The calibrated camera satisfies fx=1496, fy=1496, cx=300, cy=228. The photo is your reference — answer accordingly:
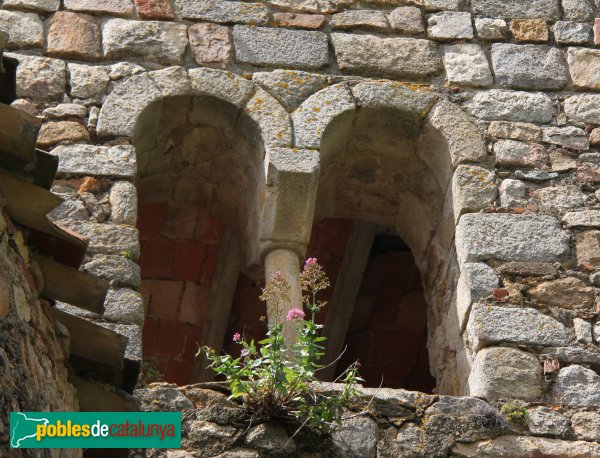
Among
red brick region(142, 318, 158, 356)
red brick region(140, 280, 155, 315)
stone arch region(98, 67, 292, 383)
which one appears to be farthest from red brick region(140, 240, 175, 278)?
stone arch region(98, 67, 292, 383)

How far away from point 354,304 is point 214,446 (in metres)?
3.98

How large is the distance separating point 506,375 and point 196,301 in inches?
135

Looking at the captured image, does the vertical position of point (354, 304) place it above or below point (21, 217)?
above

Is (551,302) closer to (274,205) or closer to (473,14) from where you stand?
(274,205)

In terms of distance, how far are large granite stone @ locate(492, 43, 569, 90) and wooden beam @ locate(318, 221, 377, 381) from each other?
89.5 inches

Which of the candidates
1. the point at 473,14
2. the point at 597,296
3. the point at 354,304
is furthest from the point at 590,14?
the point at 354,304

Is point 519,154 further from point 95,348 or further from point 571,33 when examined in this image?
point 95,348

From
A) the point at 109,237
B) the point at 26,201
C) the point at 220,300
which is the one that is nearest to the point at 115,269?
the point at 109,237

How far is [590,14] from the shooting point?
8008mm

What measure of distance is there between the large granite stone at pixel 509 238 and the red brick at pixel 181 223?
2680 millimetres

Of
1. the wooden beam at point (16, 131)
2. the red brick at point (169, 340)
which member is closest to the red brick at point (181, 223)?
the red brick at point (169, 340)

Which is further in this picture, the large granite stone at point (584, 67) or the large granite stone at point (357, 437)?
the large granite stone at point (584, 67)

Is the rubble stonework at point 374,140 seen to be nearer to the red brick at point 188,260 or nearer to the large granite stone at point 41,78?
the large granite stone at point 41,78

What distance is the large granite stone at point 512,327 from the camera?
6.50m
